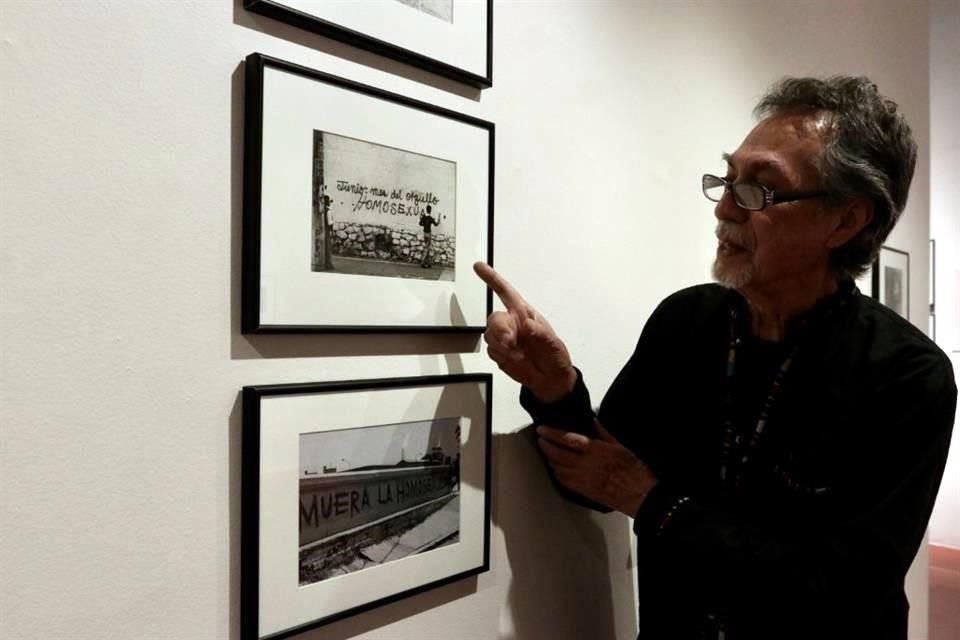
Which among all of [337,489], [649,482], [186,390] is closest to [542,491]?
[649,482]

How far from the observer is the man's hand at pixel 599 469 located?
113cm

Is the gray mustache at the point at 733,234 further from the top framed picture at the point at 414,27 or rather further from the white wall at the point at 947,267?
the white wall at the point at 947,267

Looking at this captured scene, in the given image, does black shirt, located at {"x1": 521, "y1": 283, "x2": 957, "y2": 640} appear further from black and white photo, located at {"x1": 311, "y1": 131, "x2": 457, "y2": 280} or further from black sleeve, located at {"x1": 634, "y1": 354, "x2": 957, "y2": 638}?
black and white photo, located at {"x1": 311, "y1": 131, "x2": 457, "y2": 280}

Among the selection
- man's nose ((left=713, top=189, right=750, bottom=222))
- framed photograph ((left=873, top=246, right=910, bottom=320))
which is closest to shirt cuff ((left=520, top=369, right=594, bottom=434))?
man's nose ((left=713, top=189, right=750, bottom=222))

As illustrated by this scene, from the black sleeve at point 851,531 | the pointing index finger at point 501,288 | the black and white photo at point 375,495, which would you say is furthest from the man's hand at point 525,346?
the black sleeve at point 851,531

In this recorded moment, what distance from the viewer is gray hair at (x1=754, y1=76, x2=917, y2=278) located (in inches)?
44.3

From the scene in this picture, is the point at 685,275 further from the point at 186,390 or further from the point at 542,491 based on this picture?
the point at 186,390

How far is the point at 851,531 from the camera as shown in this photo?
1.02 meters

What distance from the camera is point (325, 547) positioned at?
2.93 ft

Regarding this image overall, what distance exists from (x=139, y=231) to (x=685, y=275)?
1086 mm

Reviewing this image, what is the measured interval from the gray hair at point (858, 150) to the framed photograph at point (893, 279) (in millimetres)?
1094

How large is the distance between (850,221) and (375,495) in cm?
84

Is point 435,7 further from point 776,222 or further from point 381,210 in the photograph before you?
point 776,222

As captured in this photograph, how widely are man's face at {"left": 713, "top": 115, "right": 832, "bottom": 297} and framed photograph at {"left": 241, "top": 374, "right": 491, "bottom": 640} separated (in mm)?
456
